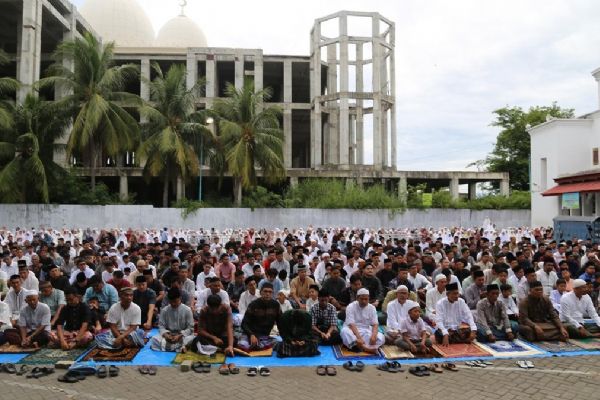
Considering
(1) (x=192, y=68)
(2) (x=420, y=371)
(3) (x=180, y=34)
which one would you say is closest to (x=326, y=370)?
(2) (x=420, y=371)

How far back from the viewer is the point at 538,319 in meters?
7.70

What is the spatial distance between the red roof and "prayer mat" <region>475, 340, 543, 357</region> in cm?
1677

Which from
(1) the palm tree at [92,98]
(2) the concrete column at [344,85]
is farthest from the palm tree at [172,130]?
(2) the concrete column at [344,85]

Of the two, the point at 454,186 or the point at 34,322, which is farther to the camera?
the point at 454,186

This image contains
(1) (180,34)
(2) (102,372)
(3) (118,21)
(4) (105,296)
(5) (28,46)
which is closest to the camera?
(2) (102,372)

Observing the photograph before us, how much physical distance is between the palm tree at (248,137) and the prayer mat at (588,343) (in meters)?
18.1

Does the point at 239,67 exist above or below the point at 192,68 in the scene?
above

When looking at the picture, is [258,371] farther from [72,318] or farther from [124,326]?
[72,318]

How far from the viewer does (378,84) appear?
1324 inches

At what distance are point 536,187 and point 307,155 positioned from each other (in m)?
24.1

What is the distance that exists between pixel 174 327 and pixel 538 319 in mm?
5857

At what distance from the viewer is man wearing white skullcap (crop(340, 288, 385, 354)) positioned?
275 inches

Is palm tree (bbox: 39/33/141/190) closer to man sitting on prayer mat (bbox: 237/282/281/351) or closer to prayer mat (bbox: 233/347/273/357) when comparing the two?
man sitting on prayer mat (bbox: 237/282/281/351)

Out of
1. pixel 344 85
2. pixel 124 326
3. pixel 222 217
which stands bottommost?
pixel 124 326
